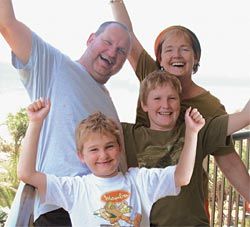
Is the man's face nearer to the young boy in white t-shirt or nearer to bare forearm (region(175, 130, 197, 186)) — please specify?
the young boy in white t-shirt

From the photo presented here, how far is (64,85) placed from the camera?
1392mm

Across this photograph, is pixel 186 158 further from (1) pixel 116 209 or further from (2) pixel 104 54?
(2) pixel 104 54

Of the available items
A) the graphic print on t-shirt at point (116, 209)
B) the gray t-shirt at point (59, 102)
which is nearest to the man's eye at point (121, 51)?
the gray t-shirt at point (59, 102)

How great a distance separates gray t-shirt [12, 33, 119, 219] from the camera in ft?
4.47

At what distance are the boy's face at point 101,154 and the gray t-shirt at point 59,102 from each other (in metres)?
0.04

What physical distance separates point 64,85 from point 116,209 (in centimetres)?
34

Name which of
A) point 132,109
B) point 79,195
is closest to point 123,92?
point 132,109

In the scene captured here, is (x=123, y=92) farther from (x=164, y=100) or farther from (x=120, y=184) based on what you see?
(x=120, y=184)

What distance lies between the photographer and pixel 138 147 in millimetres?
1490

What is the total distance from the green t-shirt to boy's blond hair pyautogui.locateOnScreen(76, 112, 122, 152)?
3.8 inches

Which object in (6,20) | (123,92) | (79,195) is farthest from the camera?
(123,92)

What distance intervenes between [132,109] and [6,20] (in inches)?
16.7

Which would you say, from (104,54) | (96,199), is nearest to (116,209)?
(96,199)

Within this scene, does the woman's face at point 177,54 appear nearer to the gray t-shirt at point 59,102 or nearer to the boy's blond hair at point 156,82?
the boy's blond hair at point 156,82
